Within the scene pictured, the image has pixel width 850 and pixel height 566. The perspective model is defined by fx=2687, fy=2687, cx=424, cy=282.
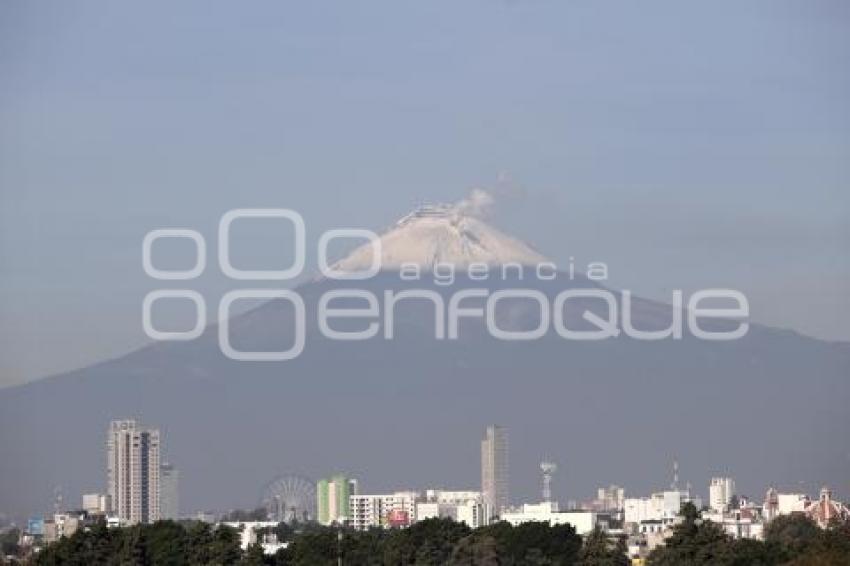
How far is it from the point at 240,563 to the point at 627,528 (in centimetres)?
8944

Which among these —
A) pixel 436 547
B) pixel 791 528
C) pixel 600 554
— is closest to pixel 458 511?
pixel 791 528

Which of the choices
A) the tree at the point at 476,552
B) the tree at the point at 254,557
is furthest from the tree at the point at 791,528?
the tree at the point at 254,557

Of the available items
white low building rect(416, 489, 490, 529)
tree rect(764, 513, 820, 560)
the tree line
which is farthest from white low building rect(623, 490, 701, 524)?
the tree line

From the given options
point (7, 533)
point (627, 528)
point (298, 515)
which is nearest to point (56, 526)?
point (7, 533)

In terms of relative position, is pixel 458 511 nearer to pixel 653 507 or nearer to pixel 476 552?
pixel 653 507

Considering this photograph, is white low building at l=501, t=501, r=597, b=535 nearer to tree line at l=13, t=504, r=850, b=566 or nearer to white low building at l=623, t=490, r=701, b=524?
white low building at l=623, t=490, r=701, b=524

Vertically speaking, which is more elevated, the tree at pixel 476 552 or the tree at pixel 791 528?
the tree at pixel 791 528

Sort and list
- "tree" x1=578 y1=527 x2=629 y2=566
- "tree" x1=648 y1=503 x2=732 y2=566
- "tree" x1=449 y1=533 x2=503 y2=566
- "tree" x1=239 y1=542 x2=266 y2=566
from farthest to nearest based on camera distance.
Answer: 1. "tree" x1=449 y1=533 x2=503 y2=566
2. "tree" x1=239 y1=542 x2=266 y2=566
3. "tree" x1=578 y1=527 x2=629 y2=566
4. "tree" x1=648 y1=503 x2=732 y2=566

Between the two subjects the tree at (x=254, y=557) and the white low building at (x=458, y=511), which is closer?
the tree at (x=254, y=557)

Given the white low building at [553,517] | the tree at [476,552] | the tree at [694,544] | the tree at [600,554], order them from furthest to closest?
the white low building at [553,517]
the tree at [476,552]
the tree at [600,554]
the tree at [694,544]

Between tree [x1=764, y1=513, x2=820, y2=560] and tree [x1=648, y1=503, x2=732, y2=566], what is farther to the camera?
tree [x1=764, y1=513, x2=820, y2=560]

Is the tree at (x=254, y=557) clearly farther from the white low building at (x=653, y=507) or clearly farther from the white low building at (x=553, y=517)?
the white low building at (x=653, y=507)

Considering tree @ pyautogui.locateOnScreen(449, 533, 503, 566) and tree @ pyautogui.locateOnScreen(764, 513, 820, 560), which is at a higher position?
tree @ pyautogui.locateOnScreen(764, 513, 820, 560)

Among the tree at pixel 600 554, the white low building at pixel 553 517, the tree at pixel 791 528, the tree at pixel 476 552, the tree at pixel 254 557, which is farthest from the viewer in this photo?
the white low building at pixel 553 517
